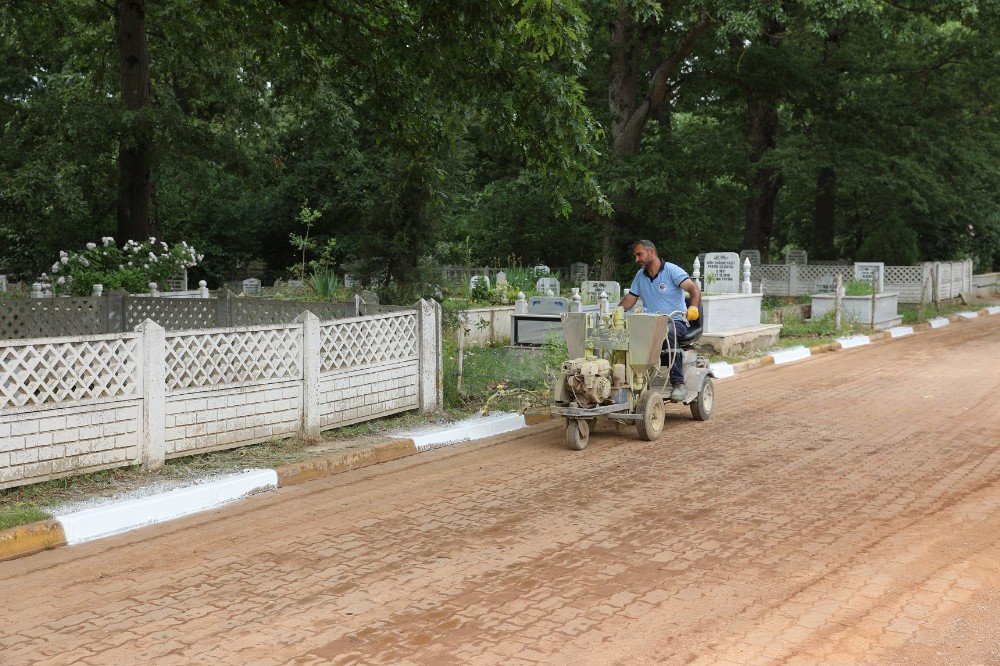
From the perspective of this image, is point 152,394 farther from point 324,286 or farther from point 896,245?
point 896,245

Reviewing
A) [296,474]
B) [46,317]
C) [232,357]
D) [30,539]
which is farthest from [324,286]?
[30,539]

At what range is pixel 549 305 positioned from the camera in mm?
17672

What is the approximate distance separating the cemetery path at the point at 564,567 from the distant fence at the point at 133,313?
4.28m

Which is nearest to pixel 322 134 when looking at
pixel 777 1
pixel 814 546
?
pixel 777 1

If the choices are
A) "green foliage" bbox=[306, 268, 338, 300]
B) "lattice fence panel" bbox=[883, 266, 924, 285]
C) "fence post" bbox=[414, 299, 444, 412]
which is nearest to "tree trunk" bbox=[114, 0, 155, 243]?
"green foliage" bbox=[306, 268, 338, 300]

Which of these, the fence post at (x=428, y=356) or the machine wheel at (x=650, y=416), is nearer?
the machine wheel at (x=650, y=416)

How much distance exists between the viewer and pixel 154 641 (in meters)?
4.76

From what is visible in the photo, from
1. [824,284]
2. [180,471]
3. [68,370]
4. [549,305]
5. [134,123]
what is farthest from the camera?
[824,284]

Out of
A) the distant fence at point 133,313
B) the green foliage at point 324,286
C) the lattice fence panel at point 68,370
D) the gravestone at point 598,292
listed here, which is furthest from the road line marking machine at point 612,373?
the green foliage at point 324,286

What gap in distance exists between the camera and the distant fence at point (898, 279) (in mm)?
28984

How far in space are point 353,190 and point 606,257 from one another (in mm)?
10660

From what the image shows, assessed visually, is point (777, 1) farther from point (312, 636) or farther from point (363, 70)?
point (312, 636)

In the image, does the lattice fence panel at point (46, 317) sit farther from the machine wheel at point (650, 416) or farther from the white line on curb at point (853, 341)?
the white line on curb at point (853, 341)

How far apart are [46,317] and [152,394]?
5.84 m
